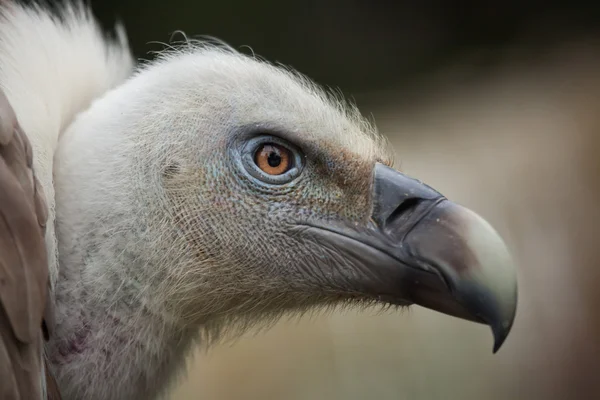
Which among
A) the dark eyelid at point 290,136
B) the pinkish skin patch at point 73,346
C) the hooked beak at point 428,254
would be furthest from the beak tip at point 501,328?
the pinkish skin patch at point 73,346

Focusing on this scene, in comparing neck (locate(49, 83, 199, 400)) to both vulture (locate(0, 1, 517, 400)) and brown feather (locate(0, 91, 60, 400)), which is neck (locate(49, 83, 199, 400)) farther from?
brown feather (locate(0, 91, 60, 400))

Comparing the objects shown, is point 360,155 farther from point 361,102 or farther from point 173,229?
point 361,102

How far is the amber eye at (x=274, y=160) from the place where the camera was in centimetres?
189

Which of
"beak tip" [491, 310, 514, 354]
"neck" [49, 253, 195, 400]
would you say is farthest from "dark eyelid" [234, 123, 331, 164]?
"beak tip" [491, 310, 514, 354]

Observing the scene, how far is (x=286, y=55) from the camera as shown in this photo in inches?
253

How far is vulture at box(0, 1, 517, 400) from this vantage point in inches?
68.0

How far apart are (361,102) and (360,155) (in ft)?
14.5

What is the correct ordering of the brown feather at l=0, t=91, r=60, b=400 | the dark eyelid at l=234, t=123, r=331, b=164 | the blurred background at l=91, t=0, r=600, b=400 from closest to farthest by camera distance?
the brown feather at l=0, t=91, r=60, b=400, the dark eyelid at l=234, t=123, r=331, b=164, the blurred background at l=91, t=0, r=600, b=400

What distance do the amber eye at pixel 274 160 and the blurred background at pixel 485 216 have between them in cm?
121

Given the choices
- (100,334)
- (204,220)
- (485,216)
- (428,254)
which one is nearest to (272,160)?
(204,220)

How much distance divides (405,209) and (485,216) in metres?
2.61

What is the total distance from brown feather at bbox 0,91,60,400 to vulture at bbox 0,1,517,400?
0.09 meters

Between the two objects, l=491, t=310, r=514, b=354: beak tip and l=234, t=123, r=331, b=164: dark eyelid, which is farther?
l=234, t=123, r=331, b=164: dark eyelid

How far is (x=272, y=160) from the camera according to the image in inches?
74.4
